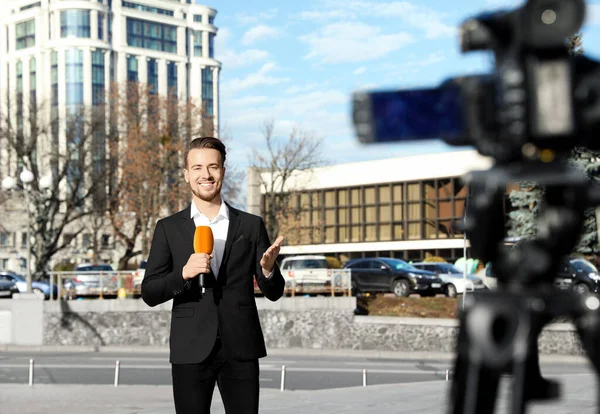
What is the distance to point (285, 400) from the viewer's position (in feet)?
43.7

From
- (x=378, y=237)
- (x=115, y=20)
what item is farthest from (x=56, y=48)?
(x=378, y=237)

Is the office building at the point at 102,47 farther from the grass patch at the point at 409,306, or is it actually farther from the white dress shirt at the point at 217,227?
the white dress shirt at the point at 217,227

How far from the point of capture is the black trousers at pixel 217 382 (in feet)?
16.6

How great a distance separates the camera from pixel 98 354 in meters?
32.8

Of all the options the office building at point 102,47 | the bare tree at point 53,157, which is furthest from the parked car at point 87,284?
the office building at point 102,47

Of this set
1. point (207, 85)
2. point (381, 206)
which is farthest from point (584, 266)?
point (207, 85)

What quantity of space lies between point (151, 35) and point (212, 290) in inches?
5684

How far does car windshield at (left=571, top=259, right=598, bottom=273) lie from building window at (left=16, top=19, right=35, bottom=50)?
4511 inches

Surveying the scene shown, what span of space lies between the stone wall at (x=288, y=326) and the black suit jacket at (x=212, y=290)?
1100 inches

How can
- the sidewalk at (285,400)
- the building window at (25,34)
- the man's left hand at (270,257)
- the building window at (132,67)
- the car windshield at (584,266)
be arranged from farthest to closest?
the building window at (132,67) → the building window at (25,34) → the car windshield at (584,266) → the sidewalk at (285,400) → the man's left hand at (270,257)

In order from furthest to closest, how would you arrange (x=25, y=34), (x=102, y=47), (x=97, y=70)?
(x=25, y=34)
(x=97, y=70)
(x=102, y=47)

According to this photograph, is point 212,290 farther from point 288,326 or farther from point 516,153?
point 288,326

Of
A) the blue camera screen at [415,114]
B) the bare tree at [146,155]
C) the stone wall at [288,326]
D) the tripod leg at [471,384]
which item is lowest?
the stone wall at [288,326]

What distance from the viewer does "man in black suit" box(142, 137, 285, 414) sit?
5086 mm
